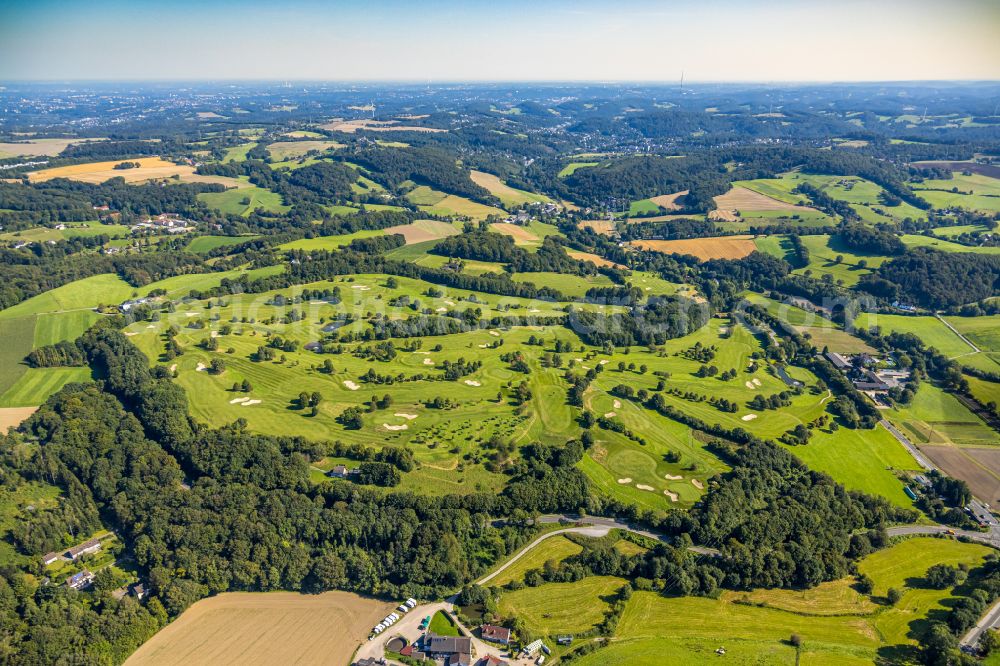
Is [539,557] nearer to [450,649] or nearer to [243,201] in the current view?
[450,649]

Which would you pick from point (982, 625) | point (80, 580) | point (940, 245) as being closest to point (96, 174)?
point (80, 580)

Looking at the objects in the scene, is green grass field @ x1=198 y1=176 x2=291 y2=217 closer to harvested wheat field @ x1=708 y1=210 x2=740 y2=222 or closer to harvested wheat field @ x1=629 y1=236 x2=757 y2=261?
harvested wheat field @ x1=629 y1=236 x2=757 y2=261

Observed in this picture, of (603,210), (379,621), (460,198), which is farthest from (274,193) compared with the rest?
(379,621)

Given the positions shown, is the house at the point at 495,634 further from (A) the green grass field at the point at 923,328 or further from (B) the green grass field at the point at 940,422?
(A) the green grass field at the point at 923,328

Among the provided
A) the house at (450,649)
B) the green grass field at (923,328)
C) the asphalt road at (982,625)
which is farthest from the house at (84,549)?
the green grass field at (923,328)

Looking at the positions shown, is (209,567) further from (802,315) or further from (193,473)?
(802,315)

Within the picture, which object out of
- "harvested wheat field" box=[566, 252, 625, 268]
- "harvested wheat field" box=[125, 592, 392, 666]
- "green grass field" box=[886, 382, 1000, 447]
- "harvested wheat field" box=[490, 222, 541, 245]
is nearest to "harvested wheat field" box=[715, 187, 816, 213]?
"harvested wheat field" box=[566, 252, 625, 268]
